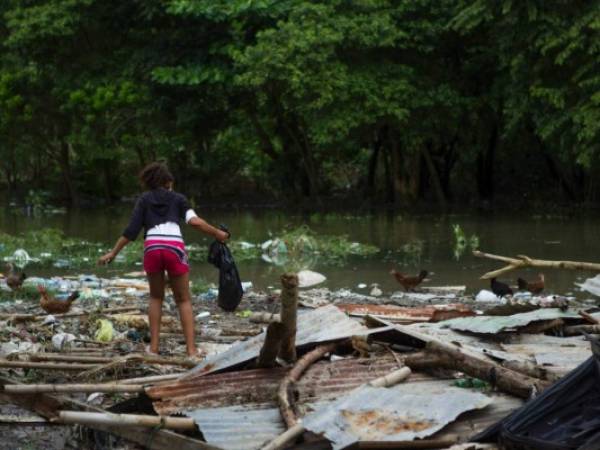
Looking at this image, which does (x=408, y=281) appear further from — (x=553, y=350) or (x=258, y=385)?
(x=258, y=385)

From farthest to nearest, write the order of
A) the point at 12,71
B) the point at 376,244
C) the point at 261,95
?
the point at 12,71 < the point at 261,95 < the point at 376,244

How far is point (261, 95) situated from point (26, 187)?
24629mm

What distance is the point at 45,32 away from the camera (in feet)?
102

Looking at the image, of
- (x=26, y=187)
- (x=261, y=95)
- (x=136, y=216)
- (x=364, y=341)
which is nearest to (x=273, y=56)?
(x=261, y=95)

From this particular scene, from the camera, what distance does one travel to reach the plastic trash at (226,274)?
895 cm

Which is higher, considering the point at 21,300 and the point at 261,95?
the point at 261,95

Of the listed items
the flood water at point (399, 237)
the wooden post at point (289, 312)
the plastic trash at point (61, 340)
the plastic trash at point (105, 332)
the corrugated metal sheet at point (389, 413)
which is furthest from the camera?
the flood water at point (399, 237)

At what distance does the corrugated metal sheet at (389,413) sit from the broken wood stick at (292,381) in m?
0.11

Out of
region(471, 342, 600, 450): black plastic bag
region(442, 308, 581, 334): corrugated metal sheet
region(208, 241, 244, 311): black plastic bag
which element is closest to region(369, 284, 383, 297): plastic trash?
region(208, 241, 244, 311): black plastic bag

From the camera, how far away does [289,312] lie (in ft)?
18.9

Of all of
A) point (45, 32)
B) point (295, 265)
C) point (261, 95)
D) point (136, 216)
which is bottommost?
point (295, 265)

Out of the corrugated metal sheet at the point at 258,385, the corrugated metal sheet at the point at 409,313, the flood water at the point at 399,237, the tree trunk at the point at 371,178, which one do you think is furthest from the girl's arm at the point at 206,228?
the tree trunk at the point at 371,178

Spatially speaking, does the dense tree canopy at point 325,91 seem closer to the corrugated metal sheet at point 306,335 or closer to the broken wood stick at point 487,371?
the corrugated metal sheet at point 306,335

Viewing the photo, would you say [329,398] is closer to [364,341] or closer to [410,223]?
[364,341]
